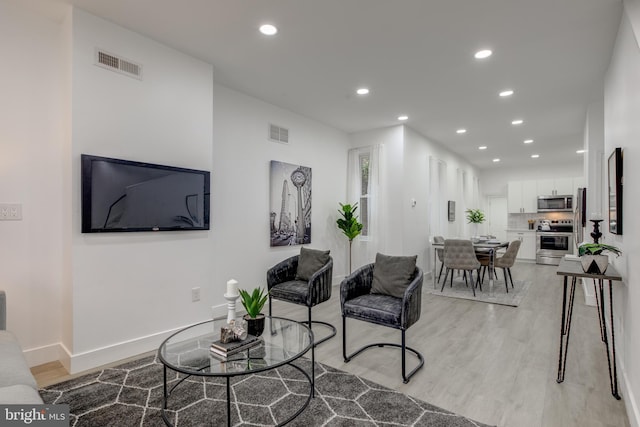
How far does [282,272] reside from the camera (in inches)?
159

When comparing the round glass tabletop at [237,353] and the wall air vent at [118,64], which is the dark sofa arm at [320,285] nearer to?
the round glass tabletop at [237,353]

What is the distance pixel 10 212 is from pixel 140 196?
0.93 m

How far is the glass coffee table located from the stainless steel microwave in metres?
9.54

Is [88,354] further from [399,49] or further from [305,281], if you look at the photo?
[399,49]

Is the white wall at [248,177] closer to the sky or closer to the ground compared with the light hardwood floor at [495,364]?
closer to the sky

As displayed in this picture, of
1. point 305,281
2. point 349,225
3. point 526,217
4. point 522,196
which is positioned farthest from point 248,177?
point 526,217

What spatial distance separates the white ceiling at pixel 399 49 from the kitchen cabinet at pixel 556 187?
4.71 m

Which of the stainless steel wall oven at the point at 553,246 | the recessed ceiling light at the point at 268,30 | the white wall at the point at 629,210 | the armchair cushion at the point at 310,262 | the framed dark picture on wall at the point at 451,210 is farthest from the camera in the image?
the stainless steel wall oven at the point at 553,246

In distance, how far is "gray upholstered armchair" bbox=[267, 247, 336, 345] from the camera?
3.49 m

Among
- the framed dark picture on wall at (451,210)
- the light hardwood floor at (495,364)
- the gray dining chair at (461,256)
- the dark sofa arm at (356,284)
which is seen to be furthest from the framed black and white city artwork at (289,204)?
the framed dark picture on wall at (451,210)

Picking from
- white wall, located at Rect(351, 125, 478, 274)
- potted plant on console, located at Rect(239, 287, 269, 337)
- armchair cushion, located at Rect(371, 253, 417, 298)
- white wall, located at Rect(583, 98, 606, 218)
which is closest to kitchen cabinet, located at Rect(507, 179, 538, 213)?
white wall, located at Rect(351, 125, 478, 274)

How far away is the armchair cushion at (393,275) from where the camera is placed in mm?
3082

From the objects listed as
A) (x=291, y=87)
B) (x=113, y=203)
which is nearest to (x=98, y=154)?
(x=113, y=203)

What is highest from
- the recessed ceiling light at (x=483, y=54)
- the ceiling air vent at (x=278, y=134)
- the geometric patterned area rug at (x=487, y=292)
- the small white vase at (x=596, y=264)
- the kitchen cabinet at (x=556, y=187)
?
the recessed ceiling light at (x=483, y=54)
